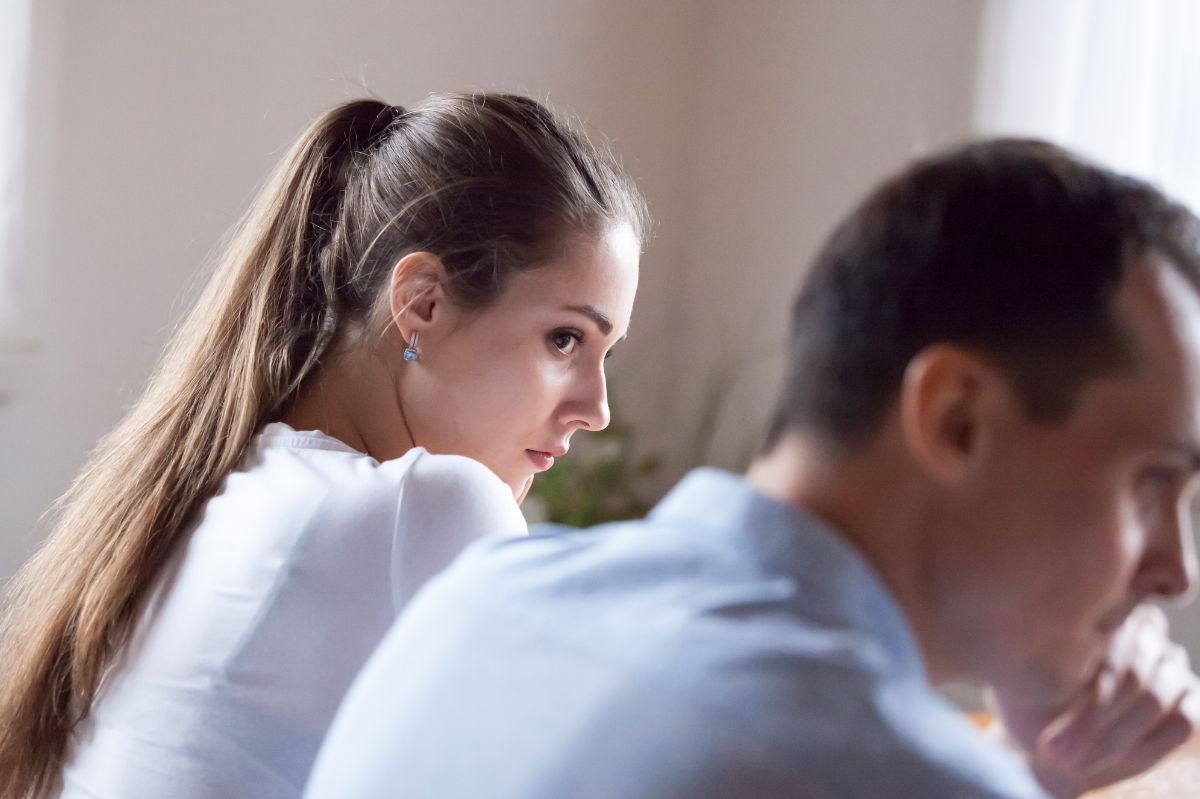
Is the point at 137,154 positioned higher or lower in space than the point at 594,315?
Result: lower

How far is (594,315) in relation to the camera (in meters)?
1.35

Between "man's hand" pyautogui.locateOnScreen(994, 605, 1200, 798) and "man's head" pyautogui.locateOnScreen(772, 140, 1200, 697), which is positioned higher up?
"man's head" pyautogui.locateOnScreen(772, 140, 1200, 697)

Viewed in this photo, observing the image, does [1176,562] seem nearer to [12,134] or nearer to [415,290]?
[415,290]

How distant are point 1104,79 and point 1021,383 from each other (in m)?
2.21

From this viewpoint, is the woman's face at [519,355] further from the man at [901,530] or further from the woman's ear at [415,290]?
the man at [901,530]

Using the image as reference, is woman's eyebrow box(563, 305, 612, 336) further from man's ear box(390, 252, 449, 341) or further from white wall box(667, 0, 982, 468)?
white wall box(667, 0, 982, 468)

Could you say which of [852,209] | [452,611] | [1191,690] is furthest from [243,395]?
[1191,690]

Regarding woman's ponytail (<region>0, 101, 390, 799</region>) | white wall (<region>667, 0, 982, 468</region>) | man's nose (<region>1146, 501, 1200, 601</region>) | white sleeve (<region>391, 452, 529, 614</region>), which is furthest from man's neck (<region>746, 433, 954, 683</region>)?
white wall (<region>667, 0, 982, 468</region>)

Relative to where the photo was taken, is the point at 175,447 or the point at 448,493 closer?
the point at 448,493

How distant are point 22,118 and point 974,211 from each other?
2.28 meters

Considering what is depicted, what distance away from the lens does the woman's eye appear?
137cm

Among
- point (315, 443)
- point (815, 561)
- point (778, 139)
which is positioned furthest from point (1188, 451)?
point (778, 139)

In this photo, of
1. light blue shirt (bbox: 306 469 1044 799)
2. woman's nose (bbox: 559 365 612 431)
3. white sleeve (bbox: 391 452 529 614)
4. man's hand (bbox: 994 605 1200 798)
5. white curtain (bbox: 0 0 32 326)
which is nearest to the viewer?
light blue shirt (bbox: 306 469 1044 799)

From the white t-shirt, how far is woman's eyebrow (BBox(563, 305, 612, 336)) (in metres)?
0.31
